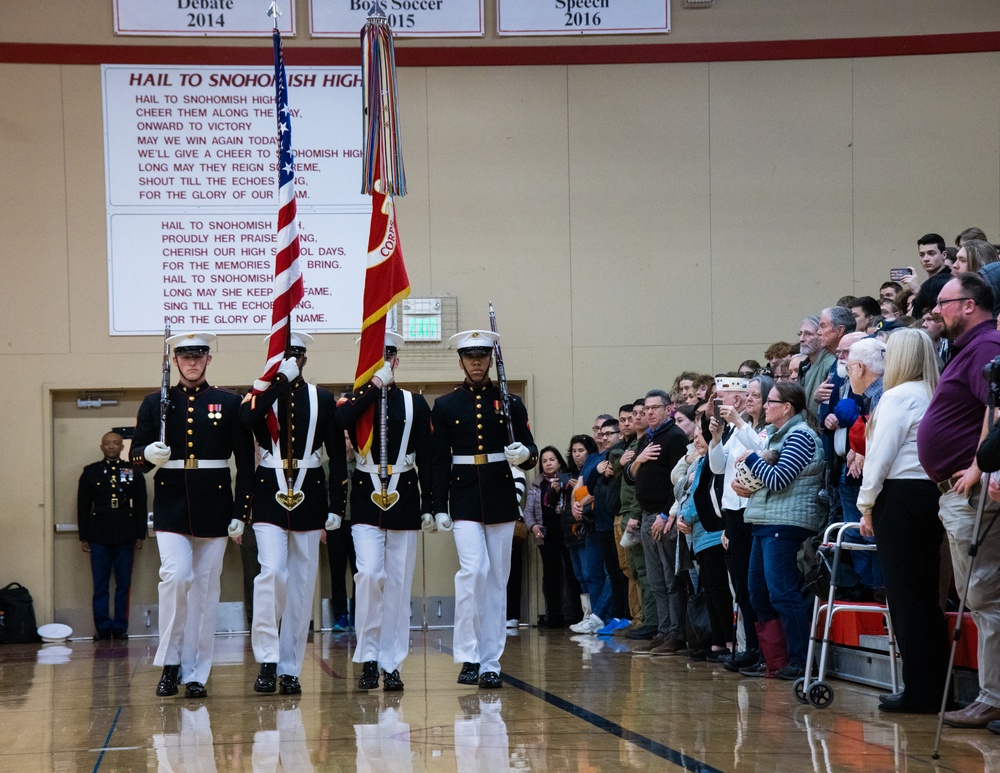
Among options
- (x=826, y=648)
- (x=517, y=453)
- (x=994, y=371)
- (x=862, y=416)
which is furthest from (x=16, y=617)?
(x=994, y=371)

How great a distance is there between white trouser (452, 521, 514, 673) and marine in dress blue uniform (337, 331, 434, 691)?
0.29 meters

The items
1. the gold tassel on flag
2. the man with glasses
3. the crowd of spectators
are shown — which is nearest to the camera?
the crowd of spectators

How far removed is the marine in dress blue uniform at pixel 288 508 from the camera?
6859mm

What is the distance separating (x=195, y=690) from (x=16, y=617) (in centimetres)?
604

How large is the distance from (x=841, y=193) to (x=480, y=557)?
733 cm

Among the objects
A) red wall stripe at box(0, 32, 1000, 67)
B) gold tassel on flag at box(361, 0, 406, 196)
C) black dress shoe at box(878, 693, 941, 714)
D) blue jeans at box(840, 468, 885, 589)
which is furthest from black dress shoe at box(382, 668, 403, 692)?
red wall stripe at box(0, 32, 1000, 67)

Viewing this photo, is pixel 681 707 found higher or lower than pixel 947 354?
lower

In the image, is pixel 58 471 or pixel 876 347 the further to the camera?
pixel 58 471

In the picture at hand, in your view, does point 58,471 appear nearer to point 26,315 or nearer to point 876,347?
point 26,315

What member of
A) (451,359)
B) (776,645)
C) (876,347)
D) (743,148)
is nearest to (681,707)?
(776,645)

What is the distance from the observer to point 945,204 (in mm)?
12711

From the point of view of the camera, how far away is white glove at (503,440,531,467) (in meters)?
7.02

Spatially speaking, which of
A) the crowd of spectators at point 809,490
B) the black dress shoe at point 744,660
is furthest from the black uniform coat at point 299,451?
the black dress shoe at point 744,660

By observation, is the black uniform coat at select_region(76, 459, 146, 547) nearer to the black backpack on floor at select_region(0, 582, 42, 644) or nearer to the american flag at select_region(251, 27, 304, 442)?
the black backpack on floor at select_region(0, 582, 42, 644)
